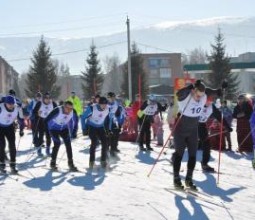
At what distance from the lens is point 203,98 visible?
8914 mm

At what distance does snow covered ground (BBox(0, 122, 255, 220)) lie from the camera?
7.08m

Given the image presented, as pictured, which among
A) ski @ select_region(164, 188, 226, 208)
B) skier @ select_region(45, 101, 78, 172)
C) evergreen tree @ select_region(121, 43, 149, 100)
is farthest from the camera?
evergreen tree @ select_region(121, 43, 149, 100)

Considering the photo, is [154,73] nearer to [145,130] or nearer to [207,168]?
[145,130]

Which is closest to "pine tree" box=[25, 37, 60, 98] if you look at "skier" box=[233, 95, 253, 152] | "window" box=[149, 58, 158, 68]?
"skier" box=[233, 95, 253, 152]

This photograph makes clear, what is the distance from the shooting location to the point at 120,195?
830 cm

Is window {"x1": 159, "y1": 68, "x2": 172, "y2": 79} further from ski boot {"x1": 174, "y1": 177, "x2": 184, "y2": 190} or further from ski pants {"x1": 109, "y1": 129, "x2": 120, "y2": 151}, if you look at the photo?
ski boot {"x1": 174, "y1": 177, "x2": 184, "y2": 190}

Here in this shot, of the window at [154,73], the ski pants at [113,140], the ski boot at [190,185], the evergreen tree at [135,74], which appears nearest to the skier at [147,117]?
the ski pants at [113,140]

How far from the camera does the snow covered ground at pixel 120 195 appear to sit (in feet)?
23.2

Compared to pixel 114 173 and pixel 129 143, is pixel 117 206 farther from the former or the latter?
pixel 129 143

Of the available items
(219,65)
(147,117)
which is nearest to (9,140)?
(147,117)

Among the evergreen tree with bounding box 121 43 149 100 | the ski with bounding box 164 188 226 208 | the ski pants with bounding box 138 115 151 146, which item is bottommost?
the ski with bounding box 164 188 226 208

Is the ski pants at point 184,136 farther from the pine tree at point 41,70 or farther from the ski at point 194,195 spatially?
the pine tree at point 41,70

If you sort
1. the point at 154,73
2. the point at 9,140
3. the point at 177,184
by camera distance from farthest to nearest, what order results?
the point at 154,73, the point at 9,140, the point at 177,184

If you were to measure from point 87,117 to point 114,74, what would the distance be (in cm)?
11431
